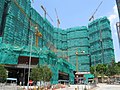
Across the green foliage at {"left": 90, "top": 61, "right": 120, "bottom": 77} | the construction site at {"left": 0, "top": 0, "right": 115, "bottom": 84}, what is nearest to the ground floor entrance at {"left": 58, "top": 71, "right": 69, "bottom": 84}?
the construction site at {"left": 0, "top": 0, "right": 115, "bottom": 84}

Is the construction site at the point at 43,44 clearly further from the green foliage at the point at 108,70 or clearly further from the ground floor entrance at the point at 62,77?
the green foliage at the point at 108,70

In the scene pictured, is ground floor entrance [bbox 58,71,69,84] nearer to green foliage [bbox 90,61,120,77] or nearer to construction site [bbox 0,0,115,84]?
construction site [bbox 0,0,115,84]

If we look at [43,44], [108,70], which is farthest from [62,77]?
[43,44]

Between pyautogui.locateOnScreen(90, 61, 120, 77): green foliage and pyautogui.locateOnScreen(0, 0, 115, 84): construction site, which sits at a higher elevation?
pyautogui.locateOnScreen(0, 0, 115, 84): construction site

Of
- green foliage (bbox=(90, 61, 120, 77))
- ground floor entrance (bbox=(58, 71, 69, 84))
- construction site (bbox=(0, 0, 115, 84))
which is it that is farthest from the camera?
ground floor entrance (bbox=(58, 71, 69, 84))

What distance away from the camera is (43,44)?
115312 mm

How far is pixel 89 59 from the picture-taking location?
144625 millimetres

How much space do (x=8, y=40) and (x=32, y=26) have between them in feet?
93.7

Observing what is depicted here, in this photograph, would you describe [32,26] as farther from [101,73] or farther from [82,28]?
[82,28]

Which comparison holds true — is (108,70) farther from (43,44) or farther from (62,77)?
(43,44)

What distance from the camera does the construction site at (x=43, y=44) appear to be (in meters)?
62.7

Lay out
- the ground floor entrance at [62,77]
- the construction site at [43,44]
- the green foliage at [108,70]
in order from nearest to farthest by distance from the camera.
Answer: the construction site at [43,44], the green foliage at [108,70], the ground floor entrance at [62,77]

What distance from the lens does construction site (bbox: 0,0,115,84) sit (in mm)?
62662

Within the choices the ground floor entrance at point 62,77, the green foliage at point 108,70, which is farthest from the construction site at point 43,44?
the green foliage at point 108,70
